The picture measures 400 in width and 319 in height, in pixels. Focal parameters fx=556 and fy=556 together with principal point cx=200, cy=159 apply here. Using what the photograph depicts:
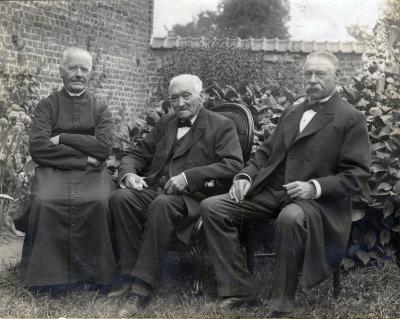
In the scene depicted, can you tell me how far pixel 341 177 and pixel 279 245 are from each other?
1.84 feet

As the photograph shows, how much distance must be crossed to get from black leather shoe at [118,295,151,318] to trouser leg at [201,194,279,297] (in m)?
0.49

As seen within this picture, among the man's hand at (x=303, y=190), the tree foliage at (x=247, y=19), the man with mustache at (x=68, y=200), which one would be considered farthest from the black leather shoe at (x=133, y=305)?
the tree foliage at (x=247, y=19)

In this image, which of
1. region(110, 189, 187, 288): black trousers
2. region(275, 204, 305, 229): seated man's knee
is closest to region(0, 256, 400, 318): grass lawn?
region(110, 189, 187, 288): black trousers

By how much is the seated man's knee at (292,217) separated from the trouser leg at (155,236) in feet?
2.34

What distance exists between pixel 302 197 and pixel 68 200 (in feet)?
5.22

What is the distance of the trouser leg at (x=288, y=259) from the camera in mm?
3266

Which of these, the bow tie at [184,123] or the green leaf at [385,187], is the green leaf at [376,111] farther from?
the bow tie at [184,123]

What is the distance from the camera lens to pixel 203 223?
11.8 feet

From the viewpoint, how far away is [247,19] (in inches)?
907

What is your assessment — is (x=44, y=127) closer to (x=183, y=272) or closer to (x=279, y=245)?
(x=183, y=272)

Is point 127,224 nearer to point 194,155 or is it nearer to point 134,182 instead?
point 134,182

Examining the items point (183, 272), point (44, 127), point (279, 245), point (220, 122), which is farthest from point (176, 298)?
point (44, 127)

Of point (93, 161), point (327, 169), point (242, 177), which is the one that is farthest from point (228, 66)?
point (327, 169)

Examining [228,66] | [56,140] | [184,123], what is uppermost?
[228,66]
